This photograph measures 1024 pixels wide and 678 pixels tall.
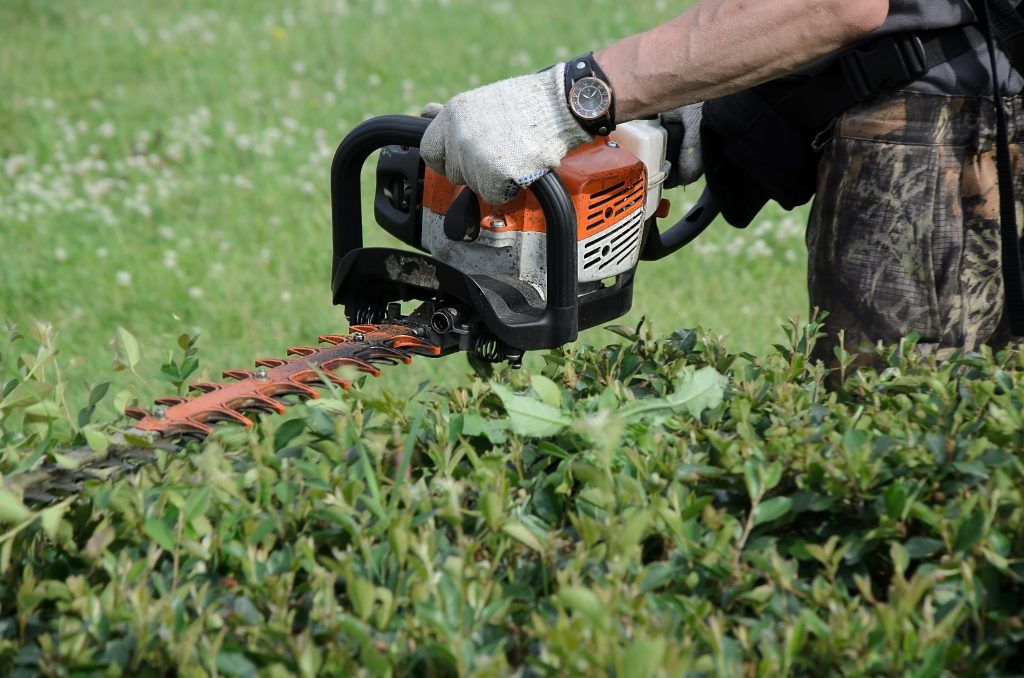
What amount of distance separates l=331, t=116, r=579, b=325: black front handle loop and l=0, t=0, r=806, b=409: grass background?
0.40 metres

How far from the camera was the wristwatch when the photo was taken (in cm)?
212

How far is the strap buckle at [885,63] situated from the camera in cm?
209

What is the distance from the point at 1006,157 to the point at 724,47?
54 cm

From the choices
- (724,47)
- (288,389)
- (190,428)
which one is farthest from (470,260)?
(190,428)

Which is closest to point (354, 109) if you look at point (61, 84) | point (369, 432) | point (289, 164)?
point (289, 164)

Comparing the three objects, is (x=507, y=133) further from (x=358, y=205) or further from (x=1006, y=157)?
(x=1006, y=157)

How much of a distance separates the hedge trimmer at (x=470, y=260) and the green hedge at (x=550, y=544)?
478 mm

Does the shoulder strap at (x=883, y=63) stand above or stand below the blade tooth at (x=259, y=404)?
above

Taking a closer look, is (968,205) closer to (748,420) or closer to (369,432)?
(748,420)

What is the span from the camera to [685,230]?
8.89ft

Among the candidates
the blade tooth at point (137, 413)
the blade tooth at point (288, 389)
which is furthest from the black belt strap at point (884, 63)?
the blade tooth at point (137, 413)

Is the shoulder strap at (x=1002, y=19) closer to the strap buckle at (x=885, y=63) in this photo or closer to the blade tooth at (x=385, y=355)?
the strap buckle at (x=885, y=63)

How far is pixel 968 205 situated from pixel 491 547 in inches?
51.3

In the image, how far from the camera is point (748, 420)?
5.28 feet
